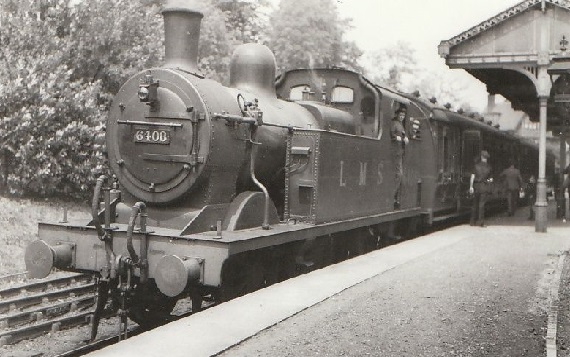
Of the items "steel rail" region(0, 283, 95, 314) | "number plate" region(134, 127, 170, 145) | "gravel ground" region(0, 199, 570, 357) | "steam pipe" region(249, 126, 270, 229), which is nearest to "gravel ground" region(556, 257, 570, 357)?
"gravel ground" region(0, 199, 570, 357)

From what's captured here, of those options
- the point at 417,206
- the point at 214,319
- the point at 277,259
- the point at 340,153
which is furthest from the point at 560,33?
the point at 214,319

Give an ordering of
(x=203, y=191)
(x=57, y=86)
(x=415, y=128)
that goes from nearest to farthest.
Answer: (x=203, y=191) → (x=415, y=128) → (x=57, y=86)

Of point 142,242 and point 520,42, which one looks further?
point 520,42

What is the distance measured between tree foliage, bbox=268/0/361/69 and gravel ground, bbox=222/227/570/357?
20.1m

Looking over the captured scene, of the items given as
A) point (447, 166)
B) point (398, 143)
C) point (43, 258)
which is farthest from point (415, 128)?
point (43, 258)

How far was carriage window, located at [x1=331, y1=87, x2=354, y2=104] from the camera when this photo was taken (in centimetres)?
987

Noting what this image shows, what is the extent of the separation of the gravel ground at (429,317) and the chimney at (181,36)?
9.97 feet

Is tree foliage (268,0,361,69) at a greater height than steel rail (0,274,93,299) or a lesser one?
greater

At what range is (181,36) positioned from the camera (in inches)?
279

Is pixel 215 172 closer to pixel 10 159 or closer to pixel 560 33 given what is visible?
pixel 10 159

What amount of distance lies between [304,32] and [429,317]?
2439 cm

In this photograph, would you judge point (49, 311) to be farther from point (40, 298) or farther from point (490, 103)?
point (490, 103)

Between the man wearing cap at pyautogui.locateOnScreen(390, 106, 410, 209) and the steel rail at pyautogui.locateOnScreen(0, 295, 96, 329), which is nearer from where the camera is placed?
the steel rail at pyautogui.locateOnScreen(0, 295, 96, 329)

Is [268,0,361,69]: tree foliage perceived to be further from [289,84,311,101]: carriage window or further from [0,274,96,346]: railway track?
[0,274,96,346]: railway track
